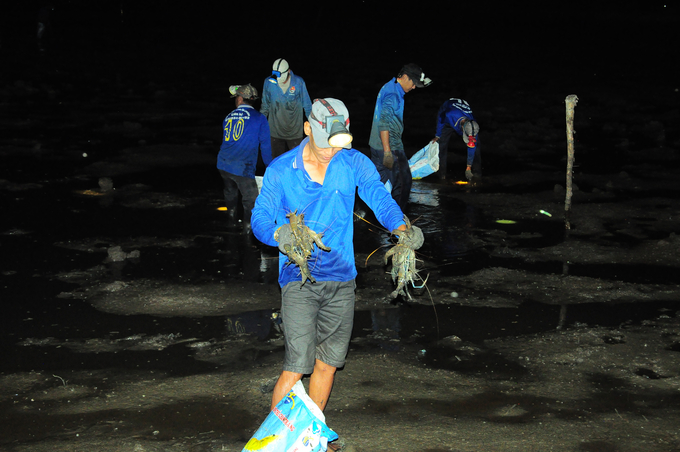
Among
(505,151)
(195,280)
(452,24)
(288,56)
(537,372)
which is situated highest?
(452,24)

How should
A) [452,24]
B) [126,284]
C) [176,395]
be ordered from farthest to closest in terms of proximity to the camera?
1. [452,24]
2. [126,284]
3. [176,395]

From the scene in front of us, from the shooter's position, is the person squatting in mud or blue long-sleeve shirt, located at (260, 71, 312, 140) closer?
the person squatting in mud

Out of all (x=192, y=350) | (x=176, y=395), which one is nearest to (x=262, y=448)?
(x=176, y=395)

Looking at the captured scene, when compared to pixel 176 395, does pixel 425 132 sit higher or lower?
higher

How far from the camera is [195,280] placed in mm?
7500

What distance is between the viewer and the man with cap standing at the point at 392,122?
28.5 ft

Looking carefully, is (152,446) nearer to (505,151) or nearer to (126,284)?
(126,284)

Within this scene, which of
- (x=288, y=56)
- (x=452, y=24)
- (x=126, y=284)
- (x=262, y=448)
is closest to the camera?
(x=262, y=448)

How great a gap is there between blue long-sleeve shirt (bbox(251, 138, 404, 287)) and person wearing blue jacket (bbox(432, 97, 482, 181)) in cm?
736

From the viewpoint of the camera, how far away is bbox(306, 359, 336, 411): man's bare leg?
4.37m

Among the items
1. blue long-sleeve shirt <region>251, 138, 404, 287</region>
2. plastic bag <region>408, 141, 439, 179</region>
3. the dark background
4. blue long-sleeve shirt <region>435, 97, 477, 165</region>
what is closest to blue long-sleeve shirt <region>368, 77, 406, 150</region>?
plastic bag <region>408, 141, 439, 179</region>

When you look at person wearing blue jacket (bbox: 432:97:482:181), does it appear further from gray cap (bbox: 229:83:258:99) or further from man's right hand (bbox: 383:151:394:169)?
gray cap (bbox: 229:83:258:99)

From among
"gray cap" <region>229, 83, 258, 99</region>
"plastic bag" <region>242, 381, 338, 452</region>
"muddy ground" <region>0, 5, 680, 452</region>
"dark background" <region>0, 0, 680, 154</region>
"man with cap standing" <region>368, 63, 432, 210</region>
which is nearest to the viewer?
"plastic bag" <region>242, 381, 338, 452</region>

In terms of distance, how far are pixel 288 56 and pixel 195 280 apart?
2769 centimetres
